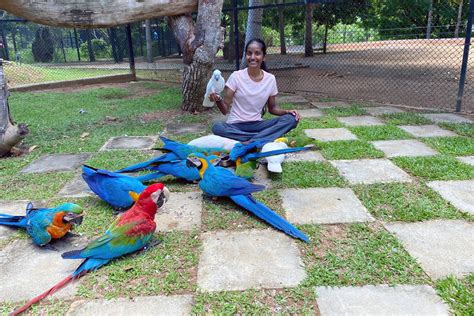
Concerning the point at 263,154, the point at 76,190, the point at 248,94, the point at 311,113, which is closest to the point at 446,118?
the point at 311,113

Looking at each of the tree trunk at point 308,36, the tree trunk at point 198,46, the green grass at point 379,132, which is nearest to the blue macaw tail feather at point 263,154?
the green grass at point 379,132

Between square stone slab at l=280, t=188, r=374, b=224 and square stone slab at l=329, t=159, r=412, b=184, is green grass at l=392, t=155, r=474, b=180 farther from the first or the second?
square stone slab at l=280, t=188, r=374, b=224

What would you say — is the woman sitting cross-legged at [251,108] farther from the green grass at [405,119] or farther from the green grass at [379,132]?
the green grass at [405,119]

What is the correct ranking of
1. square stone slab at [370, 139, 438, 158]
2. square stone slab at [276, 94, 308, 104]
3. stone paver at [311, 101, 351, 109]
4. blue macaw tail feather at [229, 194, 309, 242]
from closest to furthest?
blue macaw tail feather at [229, 194, 309, 242]
square stone slab at [370, 139, 438, 158]
stone paver at [311, 101, 351, 109]
square stone slab at [276, 94, 308, 104]

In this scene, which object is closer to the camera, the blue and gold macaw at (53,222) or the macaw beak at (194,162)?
the blue and gold macaw at (53,222)

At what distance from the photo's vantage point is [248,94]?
12.9 ft

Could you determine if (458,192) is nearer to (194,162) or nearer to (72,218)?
(194,162)

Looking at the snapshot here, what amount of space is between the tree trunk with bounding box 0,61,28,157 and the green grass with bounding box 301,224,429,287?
11.0ft

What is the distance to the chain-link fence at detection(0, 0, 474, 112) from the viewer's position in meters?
8.38

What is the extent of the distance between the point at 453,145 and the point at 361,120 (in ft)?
4.78

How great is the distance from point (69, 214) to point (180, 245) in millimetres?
717

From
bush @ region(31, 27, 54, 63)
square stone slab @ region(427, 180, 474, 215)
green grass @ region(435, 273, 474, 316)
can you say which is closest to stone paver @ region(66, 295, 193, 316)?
green grass @ region(435, 273, 474, 316)

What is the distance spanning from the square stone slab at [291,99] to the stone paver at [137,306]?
531cm

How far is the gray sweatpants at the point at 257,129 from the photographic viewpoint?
3.91 meters
